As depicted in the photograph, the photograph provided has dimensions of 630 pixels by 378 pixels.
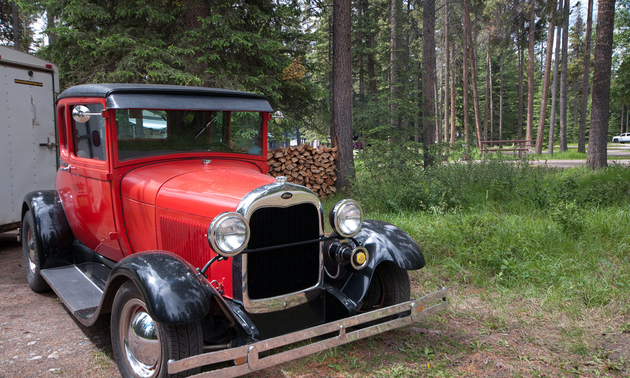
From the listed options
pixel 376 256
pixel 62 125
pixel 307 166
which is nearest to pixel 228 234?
pixel 376 256

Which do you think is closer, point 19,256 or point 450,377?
point 450,377

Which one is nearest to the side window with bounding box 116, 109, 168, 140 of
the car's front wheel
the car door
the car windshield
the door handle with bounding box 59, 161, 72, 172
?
the car windshield

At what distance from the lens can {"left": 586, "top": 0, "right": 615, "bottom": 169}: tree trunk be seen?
8727 mm

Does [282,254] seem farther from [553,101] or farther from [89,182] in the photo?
[553,101]

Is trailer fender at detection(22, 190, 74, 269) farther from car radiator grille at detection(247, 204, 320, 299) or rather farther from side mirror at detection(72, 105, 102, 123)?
car radiator grille at detection(247, 204, 320, 299)

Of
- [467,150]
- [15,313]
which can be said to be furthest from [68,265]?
[467,150]

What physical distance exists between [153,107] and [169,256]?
1420 mm

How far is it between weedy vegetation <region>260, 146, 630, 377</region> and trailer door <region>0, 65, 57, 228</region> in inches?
202

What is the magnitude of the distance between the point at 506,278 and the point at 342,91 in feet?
19.9

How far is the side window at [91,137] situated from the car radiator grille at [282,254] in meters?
1.85

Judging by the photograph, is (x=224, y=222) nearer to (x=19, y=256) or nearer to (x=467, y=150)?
(x=19, y=256)

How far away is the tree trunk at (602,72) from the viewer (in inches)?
344

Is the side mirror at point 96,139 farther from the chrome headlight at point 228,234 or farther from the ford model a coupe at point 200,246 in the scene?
the chrome headlight at point 228,234

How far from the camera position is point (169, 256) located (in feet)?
9.01
